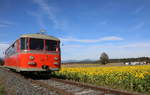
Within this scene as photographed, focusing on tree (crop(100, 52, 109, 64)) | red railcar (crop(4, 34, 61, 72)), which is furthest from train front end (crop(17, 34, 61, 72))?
tree (crop(100, 52, 109, 64))

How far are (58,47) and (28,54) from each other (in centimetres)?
255

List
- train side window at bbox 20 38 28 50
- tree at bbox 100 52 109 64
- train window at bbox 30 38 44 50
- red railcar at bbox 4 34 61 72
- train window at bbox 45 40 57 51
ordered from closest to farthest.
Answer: red railcar at bbox 4 34 61 72 → train side window at bbox 20 38 28 50 → train window at bbox 30 38 44 50 → train window at bbox 45 40 57 51 → tree at bbox 100 52 109 64

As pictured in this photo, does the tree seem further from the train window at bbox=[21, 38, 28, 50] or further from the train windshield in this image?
the train window at bbox=[21, 38, 28, 50]

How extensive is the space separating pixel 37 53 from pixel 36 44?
0.72 m

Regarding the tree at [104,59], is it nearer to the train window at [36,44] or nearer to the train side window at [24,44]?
the train window at [36,44]

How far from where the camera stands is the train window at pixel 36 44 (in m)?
13.0

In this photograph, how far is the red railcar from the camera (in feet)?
41.3

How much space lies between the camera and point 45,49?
13.5m

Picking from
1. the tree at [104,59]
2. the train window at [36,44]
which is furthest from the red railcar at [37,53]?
the tree at [104,59]

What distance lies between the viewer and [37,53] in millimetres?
13008

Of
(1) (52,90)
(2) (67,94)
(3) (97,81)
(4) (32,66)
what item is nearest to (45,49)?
(4) (32,66)

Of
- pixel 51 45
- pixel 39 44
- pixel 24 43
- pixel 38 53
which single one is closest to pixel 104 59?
pixel 51 45

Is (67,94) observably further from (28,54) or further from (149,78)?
(28,54)

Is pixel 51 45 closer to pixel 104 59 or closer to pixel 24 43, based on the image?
pixel 24 43
